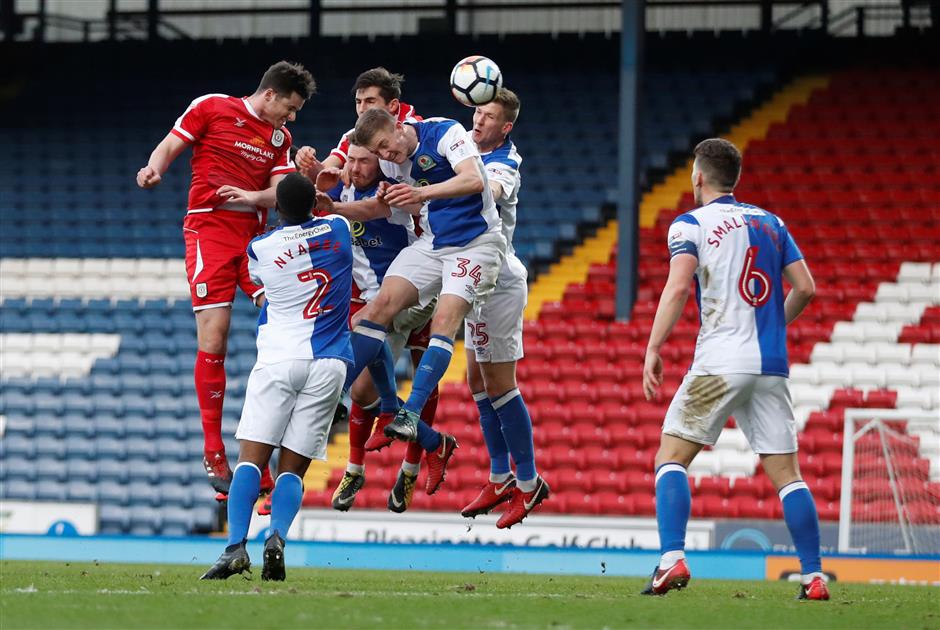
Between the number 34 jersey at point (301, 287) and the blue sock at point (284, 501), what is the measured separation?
0.67 metres

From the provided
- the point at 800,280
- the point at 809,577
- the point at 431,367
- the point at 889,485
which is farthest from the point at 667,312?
the point at 889,485

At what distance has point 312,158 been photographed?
9312 mm

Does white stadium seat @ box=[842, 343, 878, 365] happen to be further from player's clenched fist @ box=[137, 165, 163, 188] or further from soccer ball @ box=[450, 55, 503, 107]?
player's clenched fist @ box=[137, 165, 163, 188]

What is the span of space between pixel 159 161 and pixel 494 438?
3060 mm

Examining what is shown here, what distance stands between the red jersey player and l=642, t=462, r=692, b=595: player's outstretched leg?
2.86 metres

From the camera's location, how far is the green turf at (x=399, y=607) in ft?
20.0

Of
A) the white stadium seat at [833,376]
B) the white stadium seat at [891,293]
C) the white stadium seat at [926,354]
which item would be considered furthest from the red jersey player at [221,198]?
the white stadium seat at [891,293]

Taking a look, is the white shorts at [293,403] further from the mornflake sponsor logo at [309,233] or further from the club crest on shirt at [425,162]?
the club crest on shirt at [425,162]

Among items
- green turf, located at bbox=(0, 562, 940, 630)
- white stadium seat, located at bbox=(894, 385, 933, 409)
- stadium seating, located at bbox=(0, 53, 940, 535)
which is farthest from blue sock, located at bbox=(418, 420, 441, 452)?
white stadium seat, located at bbox=(894, 385, 933, 409)

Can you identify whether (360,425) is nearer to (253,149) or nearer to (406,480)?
(406,480)

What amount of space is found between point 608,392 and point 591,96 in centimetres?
760

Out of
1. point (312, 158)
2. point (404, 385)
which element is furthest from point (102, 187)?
point (312, 158)

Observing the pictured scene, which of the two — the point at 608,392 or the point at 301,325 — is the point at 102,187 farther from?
the point at 301,325

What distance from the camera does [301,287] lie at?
8.01 meters
